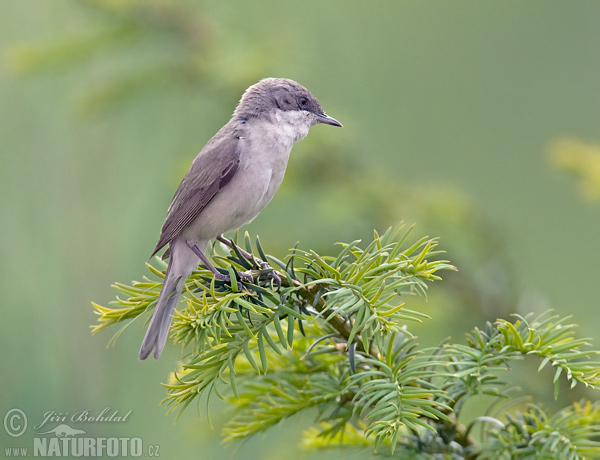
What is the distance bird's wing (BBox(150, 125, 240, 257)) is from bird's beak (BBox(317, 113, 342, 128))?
33 centimetres

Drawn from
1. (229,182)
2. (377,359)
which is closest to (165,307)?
(377,359)

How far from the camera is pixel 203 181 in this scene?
75.9 inches

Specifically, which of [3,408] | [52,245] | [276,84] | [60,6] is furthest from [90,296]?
[60,6]

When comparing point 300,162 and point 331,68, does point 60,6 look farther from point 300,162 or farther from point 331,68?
point 300,162

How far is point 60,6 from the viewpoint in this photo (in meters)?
2.59

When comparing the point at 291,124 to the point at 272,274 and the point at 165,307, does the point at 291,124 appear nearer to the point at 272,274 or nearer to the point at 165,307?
the point at 165,307

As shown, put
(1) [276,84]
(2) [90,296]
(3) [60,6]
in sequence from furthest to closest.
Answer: (3) [60,6] < (2) [90,296] < (1) [276,84]

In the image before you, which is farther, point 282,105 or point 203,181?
point 282,105

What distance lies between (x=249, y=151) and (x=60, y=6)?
3.89 feet

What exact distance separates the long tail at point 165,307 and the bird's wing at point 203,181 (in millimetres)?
299

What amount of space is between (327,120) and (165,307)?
0.98 m

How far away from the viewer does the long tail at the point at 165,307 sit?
1.21 m

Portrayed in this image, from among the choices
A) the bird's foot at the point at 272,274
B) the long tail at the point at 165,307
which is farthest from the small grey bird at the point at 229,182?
the bird's foot at the point at 272,274

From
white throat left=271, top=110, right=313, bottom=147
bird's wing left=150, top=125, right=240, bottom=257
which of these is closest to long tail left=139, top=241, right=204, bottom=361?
bird's wing left=150, top=125, right=240, bottom=257
